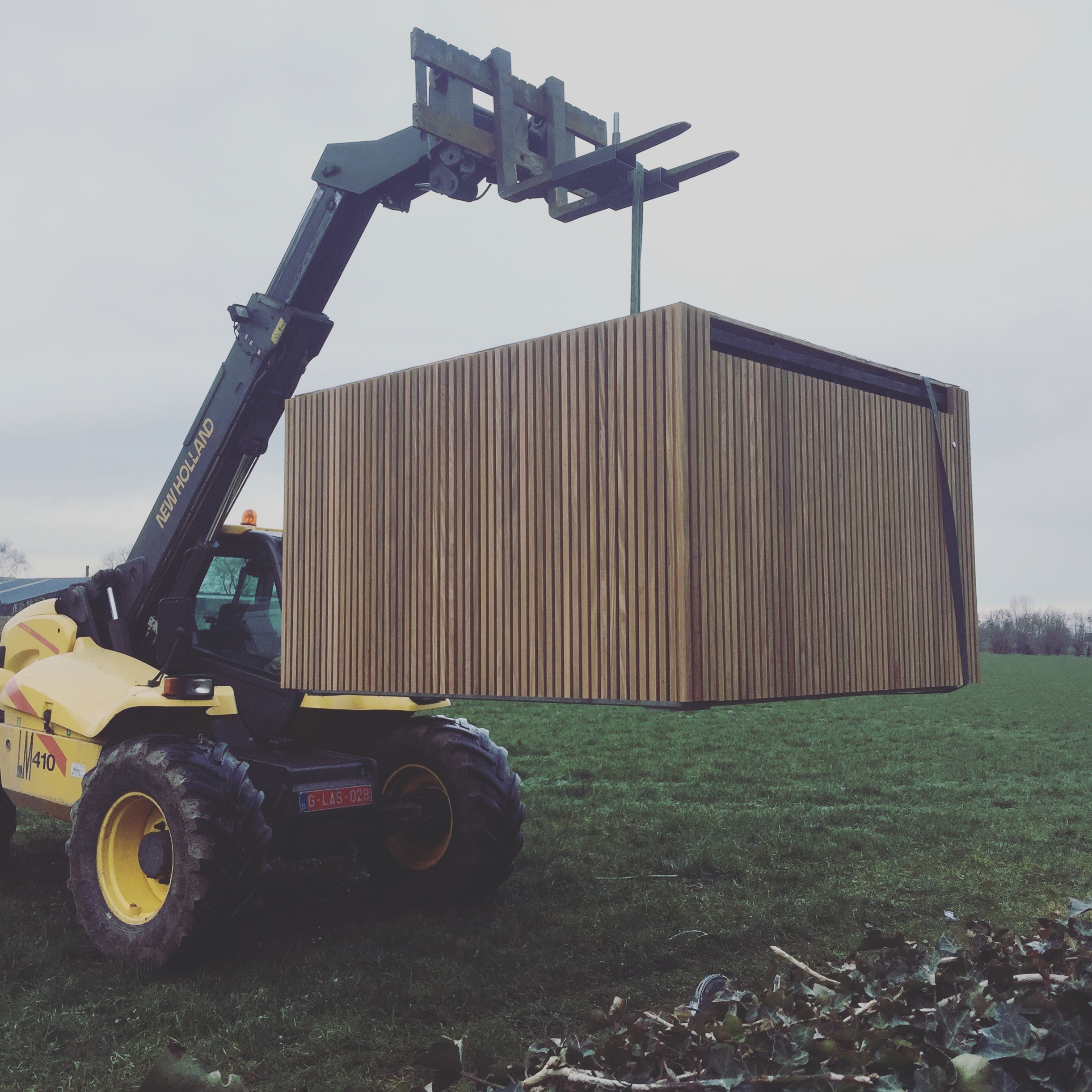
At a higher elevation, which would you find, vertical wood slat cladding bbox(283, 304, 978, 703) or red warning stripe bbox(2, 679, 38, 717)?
vertical wood slat cladding bbox(283, 304, 978, 703)

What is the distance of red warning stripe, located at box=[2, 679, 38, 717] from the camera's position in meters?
5.48

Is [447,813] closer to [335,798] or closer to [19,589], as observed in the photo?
[335,798]

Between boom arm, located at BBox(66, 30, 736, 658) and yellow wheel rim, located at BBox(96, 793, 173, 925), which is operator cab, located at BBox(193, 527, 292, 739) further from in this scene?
yellow wheel rim, located at BBox(96, 793, 173, 925)

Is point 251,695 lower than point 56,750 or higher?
higher

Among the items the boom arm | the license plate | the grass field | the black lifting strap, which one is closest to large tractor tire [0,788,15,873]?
the grass field

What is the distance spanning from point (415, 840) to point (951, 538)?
11.0ft

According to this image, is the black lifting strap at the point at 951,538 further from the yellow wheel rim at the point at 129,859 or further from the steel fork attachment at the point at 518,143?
the yellow wheel rim at the point at 129,859

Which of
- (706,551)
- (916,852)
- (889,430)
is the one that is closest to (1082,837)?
(916,852)

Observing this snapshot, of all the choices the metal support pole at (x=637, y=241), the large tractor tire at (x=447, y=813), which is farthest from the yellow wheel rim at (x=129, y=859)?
the metal support pole at (x=637, y=241)

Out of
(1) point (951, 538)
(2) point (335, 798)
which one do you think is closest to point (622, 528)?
(1) point (951, 538)

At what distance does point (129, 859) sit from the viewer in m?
4.85

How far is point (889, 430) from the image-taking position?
4.51 meters

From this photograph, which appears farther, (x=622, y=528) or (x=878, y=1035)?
(x=622, y=528)

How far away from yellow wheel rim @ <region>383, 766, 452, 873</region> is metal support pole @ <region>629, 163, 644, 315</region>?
10.1ft
